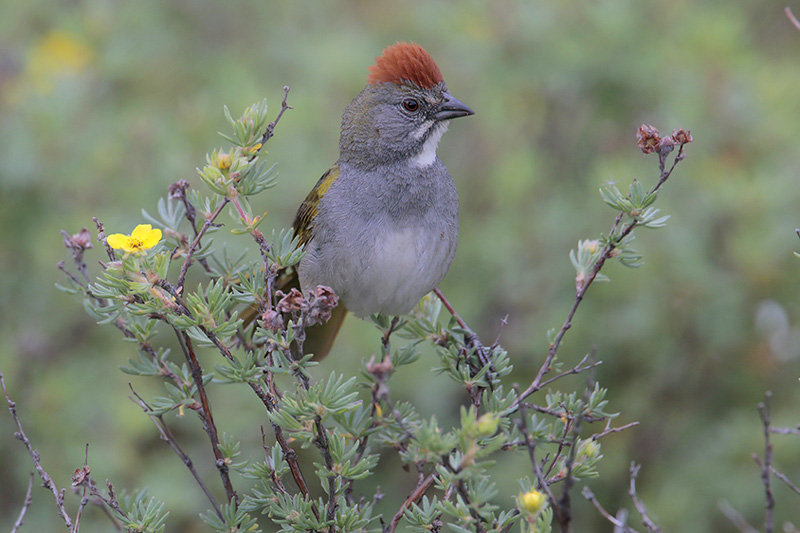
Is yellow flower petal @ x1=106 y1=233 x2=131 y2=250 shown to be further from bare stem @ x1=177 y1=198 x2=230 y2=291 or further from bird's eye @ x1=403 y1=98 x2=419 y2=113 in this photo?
bird's eye @ x1=403 y1=98 x2=419 y2=113

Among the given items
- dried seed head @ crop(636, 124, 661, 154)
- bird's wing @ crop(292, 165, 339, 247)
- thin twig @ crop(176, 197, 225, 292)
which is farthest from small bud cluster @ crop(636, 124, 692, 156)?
bird's wing @ crop(292, 165, 339, 247)

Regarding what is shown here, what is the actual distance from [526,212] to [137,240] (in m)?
3.56

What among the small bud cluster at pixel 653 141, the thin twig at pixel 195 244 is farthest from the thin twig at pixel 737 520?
the thin twig at pixel 195 244

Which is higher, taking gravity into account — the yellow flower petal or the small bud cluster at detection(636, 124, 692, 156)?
the yellow flower petal

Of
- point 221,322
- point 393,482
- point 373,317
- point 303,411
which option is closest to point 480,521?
point 303,411

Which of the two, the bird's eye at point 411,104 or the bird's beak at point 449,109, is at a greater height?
the bird's eye at point 411,104

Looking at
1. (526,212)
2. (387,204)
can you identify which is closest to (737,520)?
(387,204)

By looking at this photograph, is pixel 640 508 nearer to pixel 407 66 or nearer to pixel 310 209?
pixel 310 209

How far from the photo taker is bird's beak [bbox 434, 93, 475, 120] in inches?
157

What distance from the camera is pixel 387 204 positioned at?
3846mm

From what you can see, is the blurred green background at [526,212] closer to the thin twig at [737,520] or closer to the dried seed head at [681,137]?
the thin twig at [737,520]

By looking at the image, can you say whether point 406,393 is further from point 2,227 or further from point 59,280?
point 2,227

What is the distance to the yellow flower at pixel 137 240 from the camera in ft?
8.18

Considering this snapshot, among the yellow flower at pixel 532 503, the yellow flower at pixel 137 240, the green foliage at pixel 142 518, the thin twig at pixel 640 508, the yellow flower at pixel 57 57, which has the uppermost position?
the yellow flower at pixel 57 57
